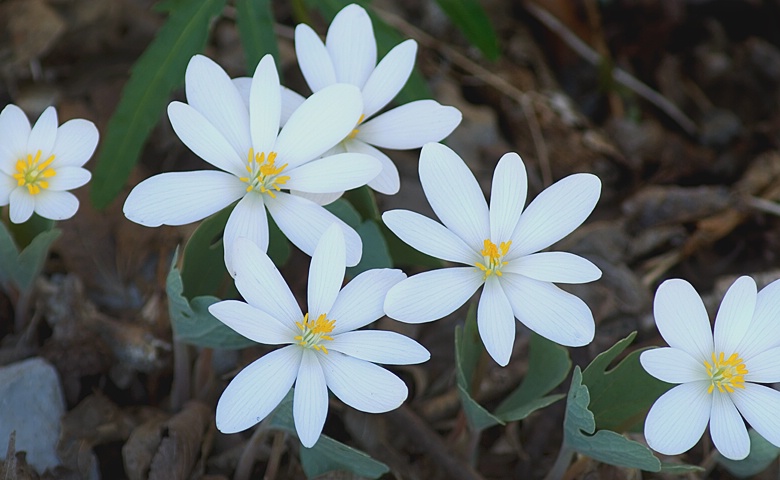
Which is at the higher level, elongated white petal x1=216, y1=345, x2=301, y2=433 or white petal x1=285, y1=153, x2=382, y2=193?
white petal x1=285, y1=153, x2=382, y2=193

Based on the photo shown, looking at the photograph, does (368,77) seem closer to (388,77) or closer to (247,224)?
(388,77)

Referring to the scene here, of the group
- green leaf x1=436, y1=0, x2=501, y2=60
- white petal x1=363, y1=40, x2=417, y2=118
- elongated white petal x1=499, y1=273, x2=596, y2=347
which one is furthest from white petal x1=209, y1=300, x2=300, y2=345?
green leaf x1=436, y1=0, x2=501, y2=60

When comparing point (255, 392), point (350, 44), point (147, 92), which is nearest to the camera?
point (255, 392)

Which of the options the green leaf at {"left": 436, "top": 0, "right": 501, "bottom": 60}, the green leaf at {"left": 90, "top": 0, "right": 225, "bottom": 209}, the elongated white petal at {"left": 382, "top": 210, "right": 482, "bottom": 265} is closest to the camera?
the elongated white petal at {"left": 382, "top": 210, "right": 482, "bottom": 265}

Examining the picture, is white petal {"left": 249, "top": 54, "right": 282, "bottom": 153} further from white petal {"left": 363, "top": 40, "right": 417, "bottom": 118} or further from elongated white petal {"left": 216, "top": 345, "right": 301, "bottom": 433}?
elongated white petal {"left": 216, "top": 345, "right": 301, "bottom": 433}

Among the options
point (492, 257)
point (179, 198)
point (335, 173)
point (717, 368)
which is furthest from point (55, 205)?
point (717, 368)

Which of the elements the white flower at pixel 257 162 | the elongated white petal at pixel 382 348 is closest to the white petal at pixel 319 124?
the white flower at pixel 257 162
